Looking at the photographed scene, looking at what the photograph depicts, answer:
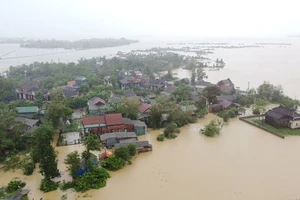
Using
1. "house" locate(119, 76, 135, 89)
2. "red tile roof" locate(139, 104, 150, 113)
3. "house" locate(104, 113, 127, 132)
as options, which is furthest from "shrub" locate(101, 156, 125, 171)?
"house" locate(119, 76, 135, 89)

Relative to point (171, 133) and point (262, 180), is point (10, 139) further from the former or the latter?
point (262, 180)

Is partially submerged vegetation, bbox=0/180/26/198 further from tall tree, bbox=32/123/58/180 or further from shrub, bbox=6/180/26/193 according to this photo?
tall tree, bbox=32/123/58/180

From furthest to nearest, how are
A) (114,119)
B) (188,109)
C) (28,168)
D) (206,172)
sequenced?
(188,109) < (114,119) < (206,172) < (28,168)

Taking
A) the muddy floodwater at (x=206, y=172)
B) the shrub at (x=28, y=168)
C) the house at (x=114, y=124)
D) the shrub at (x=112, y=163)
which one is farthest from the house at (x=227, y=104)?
the shrub at (x=28, y=168)

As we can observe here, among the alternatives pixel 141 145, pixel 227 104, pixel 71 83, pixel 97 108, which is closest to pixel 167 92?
pixel 227 104

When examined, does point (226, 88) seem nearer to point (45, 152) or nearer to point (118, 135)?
point (118, 135)

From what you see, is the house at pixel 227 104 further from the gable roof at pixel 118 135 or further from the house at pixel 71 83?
the house at pixel 71 83

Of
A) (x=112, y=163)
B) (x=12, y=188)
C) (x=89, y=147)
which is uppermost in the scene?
(x=89, y=147)

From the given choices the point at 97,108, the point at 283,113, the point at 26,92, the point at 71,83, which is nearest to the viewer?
the point at 283,113
